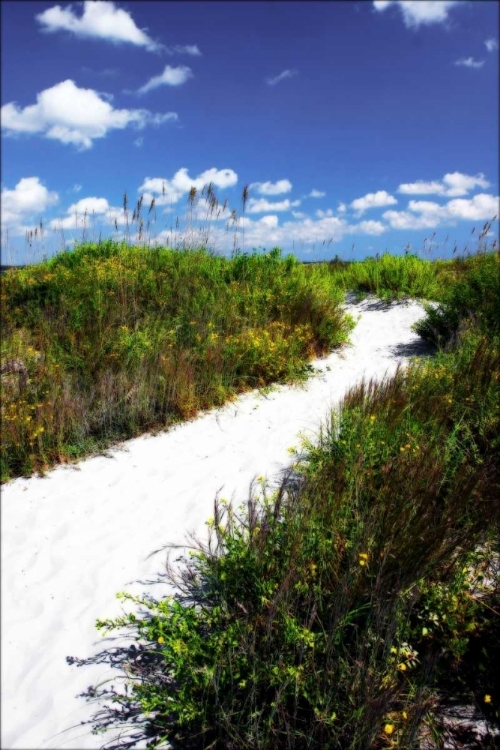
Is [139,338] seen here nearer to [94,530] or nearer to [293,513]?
[94,530]

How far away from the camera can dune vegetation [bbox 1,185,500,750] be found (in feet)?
7.51

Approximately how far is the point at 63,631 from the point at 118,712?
68 cm

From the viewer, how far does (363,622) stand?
8.72ft

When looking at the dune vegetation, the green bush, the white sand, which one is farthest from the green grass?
the white sand

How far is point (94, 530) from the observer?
3.78 meters

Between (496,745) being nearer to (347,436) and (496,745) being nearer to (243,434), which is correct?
(347,436)

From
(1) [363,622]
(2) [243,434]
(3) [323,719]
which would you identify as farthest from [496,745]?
(2) [243,434]

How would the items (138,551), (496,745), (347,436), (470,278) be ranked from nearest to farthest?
(496,745) < (138,551) < (347,436) < (470,278)

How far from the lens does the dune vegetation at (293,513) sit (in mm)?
Answer: 2289

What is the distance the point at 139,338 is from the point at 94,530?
300cm

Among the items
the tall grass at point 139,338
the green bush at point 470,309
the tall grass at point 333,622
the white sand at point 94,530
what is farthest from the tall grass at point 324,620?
the green bush at point 470,309

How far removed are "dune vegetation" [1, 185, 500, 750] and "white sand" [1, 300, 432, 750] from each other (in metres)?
0.23

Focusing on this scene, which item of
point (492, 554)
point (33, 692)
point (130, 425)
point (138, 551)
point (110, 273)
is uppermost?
point (110, 273)

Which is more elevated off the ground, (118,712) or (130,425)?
(130,425)
